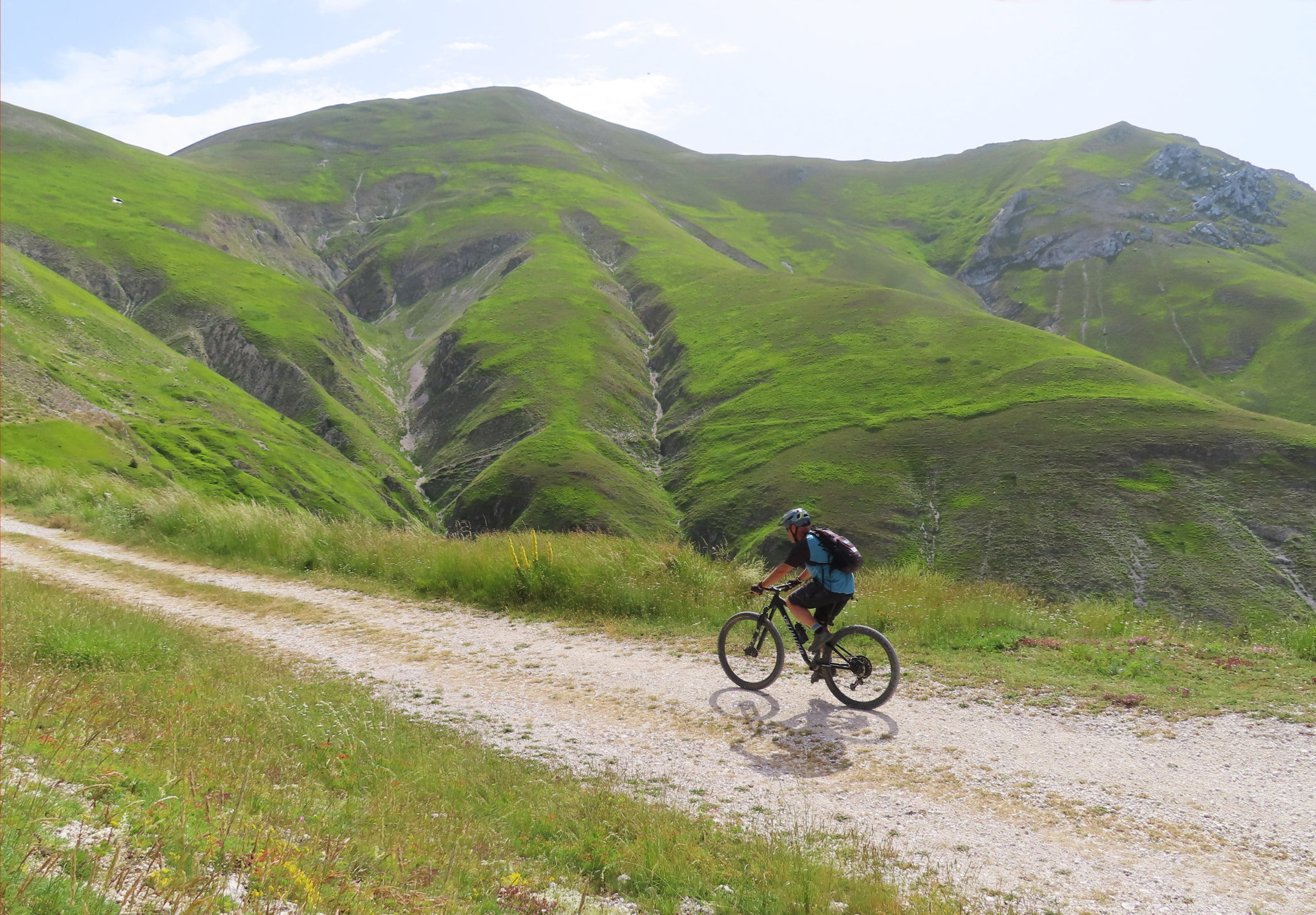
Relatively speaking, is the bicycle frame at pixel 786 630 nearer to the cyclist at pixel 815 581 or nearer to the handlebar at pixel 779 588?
the handlebar at pixel 779 588

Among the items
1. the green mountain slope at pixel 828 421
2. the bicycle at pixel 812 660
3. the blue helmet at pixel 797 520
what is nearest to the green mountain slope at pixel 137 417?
the green mountain slope at pixel 828 421

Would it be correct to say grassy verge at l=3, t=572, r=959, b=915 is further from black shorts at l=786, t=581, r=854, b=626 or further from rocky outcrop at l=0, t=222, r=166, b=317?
rocky outcrop at l=0, t=222, r=166, b=317

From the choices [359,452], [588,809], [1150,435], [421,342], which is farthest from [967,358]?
[588,809]

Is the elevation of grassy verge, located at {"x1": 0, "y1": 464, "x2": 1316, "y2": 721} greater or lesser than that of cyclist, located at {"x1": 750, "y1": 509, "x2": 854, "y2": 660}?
lesser

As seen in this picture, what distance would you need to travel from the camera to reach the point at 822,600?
1114 cm

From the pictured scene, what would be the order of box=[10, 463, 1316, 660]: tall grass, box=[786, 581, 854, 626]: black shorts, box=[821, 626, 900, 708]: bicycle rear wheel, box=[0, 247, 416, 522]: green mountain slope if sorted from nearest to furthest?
1. box=[821, 626, 900, 708]: bicycle rear wheel
2. box=[786, 581, 854, 626]: black shorts
3. box=[10, 463, 1316, 660]: tall grass
4. box=[0, 247, 416, 522]: green mountain slope

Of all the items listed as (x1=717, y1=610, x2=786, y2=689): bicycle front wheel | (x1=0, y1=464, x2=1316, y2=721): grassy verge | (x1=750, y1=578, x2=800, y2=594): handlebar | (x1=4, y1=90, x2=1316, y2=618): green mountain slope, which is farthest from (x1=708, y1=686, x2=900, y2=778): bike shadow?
(x1=4, y1=90, x2=1316, y2=618): green mountain slope

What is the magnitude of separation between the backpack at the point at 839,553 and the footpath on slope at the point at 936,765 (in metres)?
2.02

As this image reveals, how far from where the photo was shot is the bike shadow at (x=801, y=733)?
9125 mm

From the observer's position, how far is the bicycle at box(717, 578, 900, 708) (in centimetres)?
1086

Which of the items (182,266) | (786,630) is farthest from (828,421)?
(182,266)

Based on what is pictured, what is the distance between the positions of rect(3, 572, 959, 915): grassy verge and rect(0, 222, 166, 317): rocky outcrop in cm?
15361

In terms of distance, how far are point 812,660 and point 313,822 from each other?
718 centimetres

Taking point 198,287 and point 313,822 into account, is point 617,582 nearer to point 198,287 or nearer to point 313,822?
point 313,822
